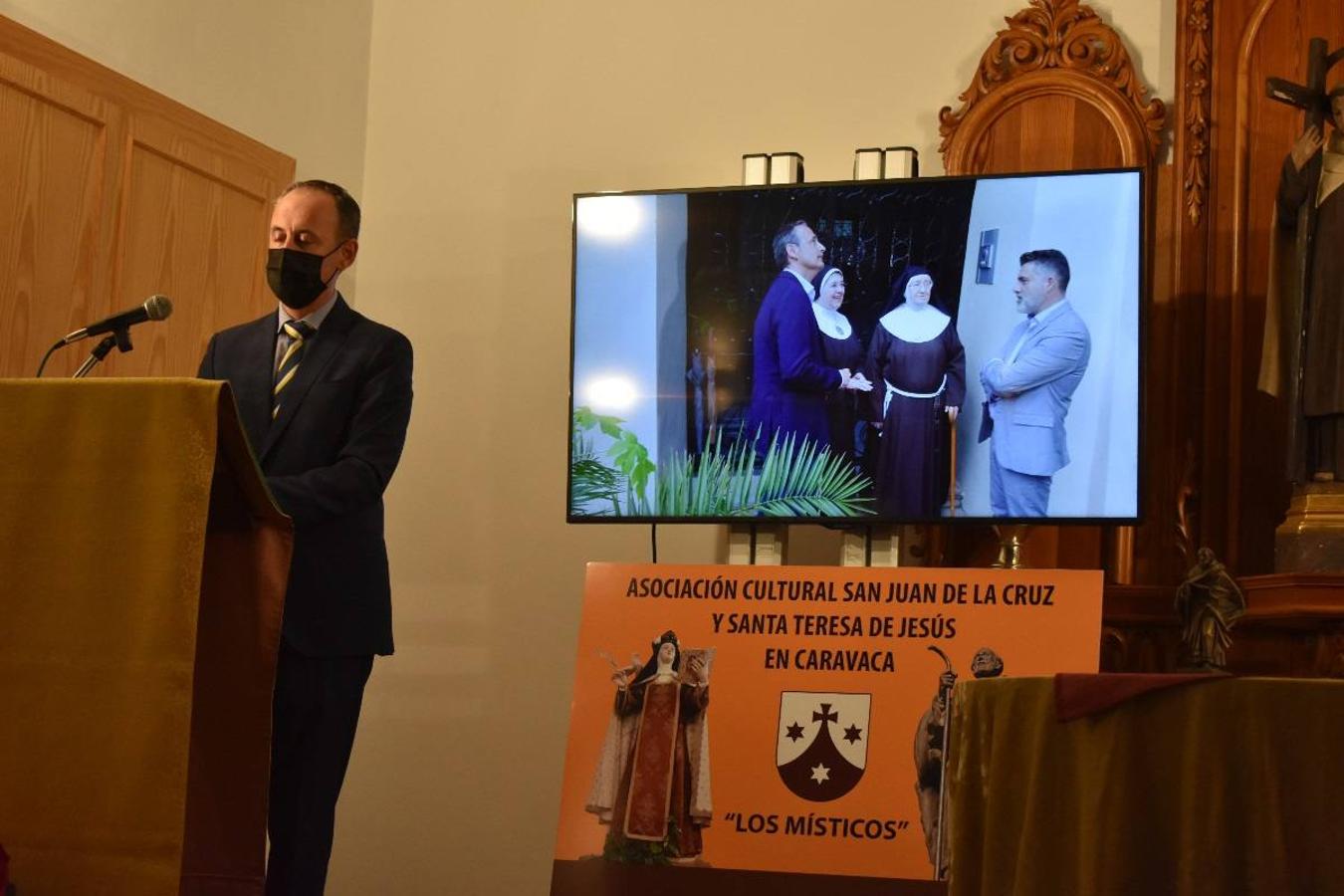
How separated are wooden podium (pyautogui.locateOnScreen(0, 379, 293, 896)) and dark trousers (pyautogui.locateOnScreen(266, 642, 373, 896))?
638mm

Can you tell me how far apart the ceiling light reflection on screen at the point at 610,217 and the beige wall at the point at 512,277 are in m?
0.62

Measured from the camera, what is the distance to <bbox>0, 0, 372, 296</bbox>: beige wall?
4.34 metres

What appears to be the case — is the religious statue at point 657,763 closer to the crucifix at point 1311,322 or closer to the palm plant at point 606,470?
the palm plant at point 606,470

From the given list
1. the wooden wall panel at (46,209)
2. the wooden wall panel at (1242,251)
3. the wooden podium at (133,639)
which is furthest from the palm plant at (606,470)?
the wooden podium at (133,639)

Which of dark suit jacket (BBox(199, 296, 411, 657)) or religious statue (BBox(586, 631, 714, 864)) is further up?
dark suit jacket (BBox(199, 296, 411, 657))

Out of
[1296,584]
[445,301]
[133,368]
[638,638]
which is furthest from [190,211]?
[1296,584]

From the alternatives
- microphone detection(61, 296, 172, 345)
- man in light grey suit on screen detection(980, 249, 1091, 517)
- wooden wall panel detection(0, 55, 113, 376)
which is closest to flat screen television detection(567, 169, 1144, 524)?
man in light grey suit on screen detection(980, 249, 1091, 517)

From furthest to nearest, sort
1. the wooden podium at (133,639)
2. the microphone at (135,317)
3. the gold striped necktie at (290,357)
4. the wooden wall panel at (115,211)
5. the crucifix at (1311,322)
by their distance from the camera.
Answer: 1. the wooden wall panel at (115,211)
2. the crucifix at (1311,322)
3. the gold striped necktie at (290,357)
4. the microphone at (135,317)
5. the wooden podium at (133,639)

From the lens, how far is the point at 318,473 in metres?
3.07

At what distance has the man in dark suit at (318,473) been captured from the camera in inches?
120

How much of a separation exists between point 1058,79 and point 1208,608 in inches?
88.6

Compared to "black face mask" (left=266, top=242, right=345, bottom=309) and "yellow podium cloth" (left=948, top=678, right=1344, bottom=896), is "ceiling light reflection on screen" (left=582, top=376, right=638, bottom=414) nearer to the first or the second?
"black face mask" (left=266, top=242, right=345, bottom=309)

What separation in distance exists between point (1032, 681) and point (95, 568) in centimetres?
135

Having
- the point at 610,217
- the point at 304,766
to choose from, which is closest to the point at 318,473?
the point at 304,766
